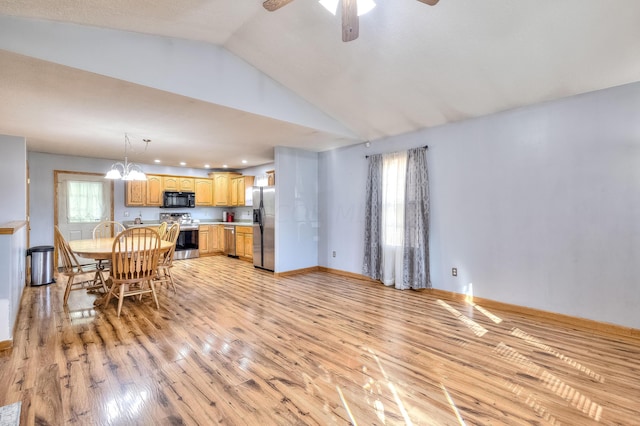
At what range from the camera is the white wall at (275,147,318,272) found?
18.0 feet

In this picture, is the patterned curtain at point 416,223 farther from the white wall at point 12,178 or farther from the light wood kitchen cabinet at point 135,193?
the light wood kitchen cabinet at point 135,193

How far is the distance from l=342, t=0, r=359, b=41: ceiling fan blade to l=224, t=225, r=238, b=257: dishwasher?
6.20m

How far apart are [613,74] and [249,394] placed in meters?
4.29

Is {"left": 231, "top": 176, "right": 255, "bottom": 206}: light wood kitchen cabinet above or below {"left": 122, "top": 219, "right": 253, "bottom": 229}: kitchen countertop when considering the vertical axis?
above

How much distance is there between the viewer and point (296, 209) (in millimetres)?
5719

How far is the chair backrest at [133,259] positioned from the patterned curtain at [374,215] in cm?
323

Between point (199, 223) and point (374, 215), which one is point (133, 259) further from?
point (199, 223)

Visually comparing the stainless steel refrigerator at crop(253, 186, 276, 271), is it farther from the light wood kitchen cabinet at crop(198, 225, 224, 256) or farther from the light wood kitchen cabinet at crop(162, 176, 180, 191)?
the light wood kitchen cabinet at crop(162, 176, 180, 191)

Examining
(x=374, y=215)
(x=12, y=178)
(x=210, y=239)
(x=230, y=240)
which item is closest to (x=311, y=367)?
(x=374, y=215)

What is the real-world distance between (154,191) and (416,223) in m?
6.32

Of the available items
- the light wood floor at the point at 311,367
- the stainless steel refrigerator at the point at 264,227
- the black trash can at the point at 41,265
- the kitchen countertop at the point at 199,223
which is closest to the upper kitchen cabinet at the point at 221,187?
the kitchen countertop at the point at 199,223

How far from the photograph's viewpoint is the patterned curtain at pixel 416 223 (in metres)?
4.31

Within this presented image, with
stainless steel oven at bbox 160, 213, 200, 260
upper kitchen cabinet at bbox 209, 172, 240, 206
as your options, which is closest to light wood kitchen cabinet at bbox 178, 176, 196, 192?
upper kitchen cabinet at bbox 209, 172, 240, 206

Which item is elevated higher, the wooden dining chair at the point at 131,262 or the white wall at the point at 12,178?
the white wall at the point at 12,178
